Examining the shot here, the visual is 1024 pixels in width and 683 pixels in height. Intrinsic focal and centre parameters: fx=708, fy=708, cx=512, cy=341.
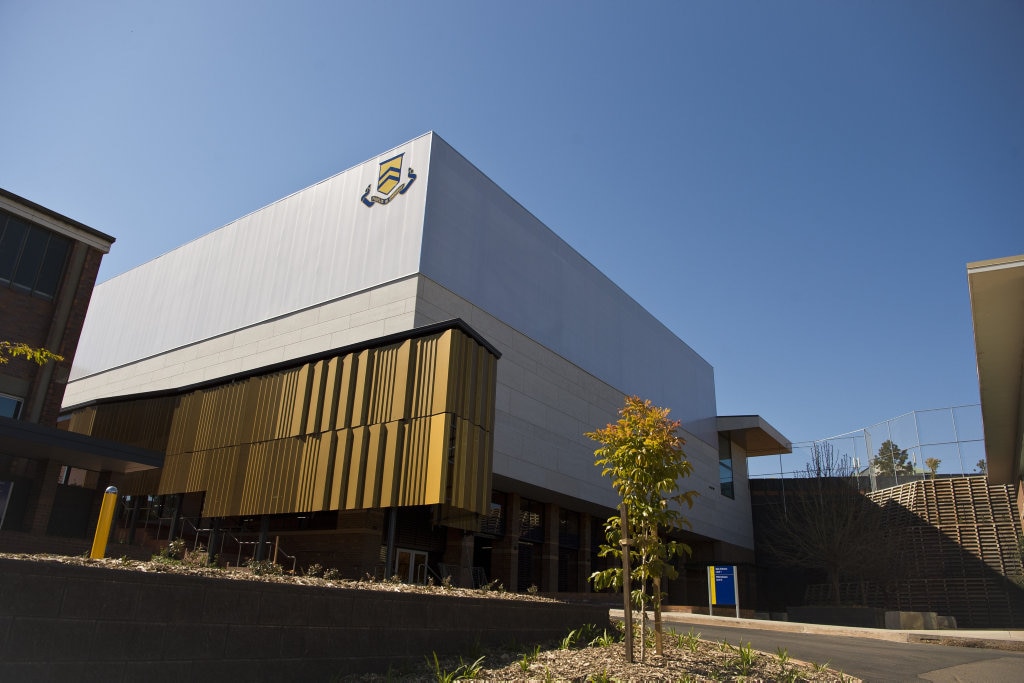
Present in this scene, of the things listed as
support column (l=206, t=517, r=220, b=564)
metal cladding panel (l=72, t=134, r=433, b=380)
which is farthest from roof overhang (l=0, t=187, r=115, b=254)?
support column (l=206, t=517, r=220, b=564)

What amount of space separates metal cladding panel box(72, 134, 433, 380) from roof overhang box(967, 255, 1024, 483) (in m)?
17.5

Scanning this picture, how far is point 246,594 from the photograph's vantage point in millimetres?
7906

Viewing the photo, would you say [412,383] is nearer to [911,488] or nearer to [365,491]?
[365,491]

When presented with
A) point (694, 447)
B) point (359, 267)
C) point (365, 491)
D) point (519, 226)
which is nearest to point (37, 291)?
point (359, 267)

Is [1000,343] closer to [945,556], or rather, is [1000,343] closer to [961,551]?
[961,551]

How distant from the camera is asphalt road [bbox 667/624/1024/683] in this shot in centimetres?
1134

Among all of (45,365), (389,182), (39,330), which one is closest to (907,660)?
(389,182)

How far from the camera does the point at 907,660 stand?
1341 cm

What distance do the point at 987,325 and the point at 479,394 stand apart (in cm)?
1288

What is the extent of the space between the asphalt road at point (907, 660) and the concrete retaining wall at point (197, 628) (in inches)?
261

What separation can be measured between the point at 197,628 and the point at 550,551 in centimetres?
2626

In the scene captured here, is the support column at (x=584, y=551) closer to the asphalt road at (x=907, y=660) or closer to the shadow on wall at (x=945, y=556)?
the shadow on wall at (x=945, y=556)

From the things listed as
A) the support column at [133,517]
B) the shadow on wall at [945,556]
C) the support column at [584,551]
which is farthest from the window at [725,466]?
the support column at [133,517]

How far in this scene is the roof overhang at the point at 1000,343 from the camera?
13445 millimetres
